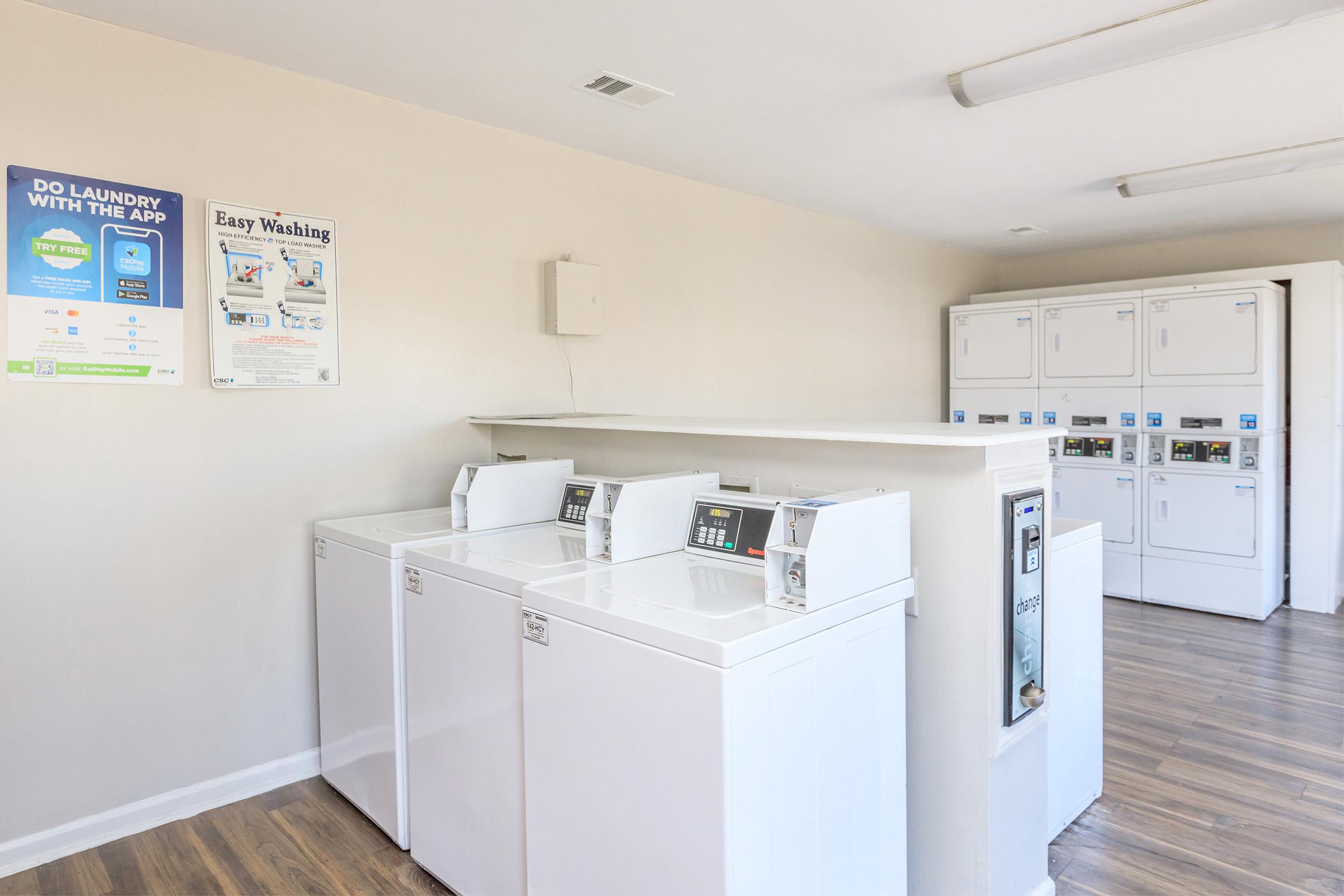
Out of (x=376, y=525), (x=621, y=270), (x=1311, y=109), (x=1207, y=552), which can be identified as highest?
(x=1311, y=109)

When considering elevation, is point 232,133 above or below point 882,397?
above

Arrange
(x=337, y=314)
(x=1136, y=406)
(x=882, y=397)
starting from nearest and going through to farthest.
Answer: (x=337, y=314) → (x=1136, y=406) → (x=882, y=397)

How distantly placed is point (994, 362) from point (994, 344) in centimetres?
13

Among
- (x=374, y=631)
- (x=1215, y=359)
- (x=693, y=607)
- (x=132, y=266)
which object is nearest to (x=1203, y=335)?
(x=1215, y=359)

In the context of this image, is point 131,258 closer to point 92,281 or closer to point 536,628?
point 92,281

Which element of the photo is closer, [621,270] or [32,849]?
[32,849]

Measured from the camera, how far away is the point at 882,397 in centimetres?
543

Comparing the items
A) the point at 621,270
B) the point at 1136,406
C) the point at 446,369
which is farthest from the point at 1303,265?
the point at 446,369

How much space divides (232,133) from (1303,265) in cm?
557

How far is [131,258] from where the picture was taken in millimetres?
2375

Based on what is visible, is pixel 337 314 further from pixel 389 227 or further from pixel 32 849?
pixel 32 849

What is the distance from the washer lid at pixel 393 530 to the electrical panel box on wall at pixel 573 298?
1.03 metres

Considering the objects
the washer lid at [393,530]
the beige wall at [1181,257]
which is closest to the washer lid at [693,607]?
the washer lid at [393,530]

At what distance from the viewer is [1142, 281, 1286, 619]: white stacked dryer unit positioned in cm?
449
